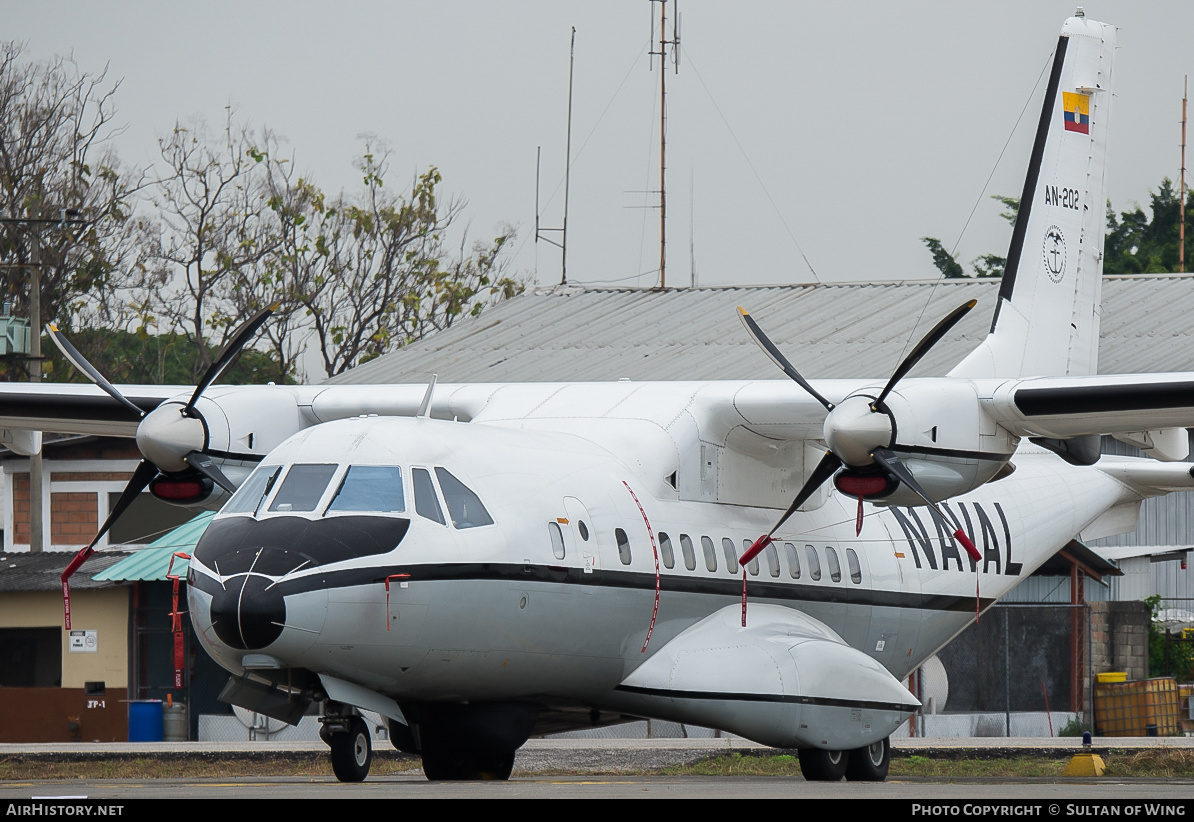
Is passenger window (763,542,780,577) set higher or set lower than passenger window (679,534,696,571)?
lower

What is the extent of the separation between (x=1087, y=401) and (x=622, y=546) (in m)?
4.26

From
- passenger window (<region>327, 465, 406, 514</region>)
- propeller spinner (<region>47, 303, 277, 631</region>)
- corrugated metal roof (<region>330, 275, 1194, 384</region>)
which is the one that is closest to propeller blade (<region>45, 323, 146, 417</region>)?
propeller spinner (<region>47, 303, 277, 631</region>)

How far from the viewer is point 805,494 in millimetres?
14391

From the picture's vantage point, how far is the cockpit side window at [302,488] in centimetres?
1147

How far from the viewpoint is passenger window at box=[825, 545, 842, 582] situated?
15439 mm

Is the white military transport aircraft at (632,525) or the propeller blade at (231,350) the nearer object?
the white military transport aircraft at (632,525)

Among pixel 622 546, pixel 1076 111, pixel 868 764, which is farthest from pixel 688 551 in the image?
pixel 1076 111

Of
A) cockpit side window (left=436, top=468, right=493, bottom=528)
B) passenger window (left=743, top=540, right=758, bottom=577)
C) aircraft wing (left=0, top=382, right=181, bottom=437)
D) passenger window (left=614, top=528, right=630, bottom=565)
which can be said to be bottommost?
passenger window (left=743, top=540, right=758, bottom=577)

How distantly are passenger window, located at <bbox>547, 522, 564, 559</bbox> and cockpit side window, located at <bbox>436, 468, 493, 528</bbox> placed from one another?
0.57 meters

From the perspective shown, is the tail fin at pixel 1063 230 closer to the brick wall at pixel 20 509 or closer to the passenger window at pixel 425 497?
the passenger window at pixel 425 497

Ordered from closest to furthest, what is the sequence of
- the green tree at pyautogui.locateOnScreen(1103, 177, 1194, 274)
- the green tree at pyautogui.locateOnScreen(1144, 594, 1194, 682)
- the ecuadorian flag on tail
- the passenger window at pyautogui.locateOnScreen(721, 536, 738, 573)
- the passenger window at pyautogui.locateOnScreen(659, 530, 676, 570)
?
the passenger window at pyautogui.locateOnScreen(659, 530, 676, 570) → the passenger window at pyautogui.locateOnScreen(721, 536, 738, 573) → the ecuadorian flag on tail → the green tree at pyautogui.locateOnScreen(1144, 594, 1194, 682) → the green tree at pyautogui.locateOnScreen(1103, 177, 1194, 274)

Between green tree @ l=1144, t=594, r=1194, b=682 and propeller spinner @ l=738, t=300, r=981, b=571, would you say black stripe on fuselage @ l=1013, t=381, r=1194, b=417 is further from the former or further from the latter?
green tree @ l=1144, t=594, r=1194, b=682

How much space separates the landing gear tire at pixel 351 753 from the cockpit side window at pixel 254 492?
173 centimetres

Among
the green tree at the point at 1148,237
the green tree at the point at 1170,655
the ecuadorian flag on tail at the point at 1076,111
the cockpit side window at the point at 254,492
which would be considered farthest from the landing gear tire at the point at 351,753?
the green tree at the point at 1148,237
